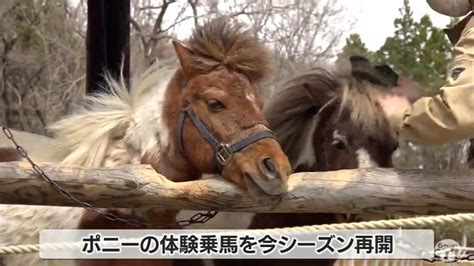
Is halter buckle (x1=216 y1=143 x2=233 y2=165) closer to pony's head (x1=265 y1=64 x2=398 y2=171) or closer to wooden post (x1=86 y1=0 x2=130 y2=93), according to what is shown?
pony's head (x1=265 y1=64 x2=398 y2=171)

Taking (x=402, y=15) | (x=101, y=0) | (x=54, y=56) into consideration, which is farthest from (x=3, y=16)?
(x=101, y=0)

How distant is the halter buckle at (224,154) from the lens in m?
2.91

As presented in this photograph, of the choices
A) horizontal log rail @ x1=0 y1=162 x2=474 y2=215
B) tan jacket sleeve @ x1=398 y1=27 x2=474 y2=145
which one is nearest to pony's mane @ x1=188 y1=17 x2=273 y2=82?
horizontal log rail @ x1=0 y1=162 x2=474 y2=215

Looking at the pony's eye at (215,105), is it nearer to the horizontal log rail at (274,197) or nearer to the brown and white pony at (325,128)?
the horizontal log rail at (274,197)

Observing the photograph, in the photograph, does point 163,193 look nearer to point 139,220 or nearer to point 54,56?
point 139,220

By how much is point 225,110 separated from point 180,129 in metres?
0.23

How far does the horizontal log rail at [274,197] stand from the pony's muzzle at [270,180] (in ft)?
0.11

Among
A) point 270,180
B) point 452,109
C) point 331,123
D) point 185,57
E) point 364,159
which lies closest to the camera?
point 452,109

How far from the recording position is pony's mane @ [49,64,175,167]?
336cm

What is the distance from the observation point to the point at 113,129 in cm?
341

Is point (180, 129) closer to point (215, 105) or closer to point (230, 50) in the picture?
point (215, 105)

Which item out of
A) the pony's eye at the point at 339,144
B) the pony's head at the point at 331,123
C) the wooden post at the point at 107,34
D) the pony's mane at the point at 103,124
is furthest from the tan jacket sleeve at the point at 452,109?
the wooden post at the point at 107,34

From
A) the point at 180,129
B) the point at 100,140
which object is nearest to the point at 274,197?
the point at 180,129

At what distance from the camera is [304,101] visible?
3.90 meters
